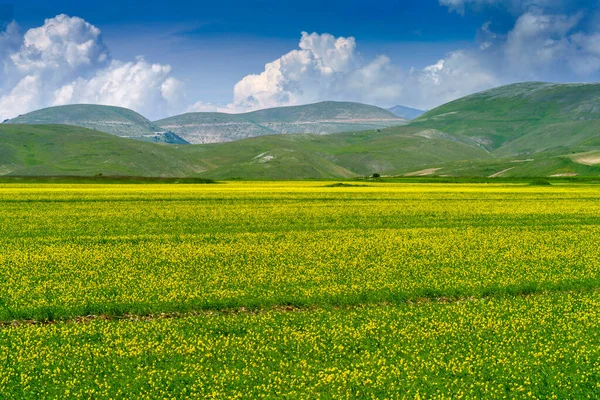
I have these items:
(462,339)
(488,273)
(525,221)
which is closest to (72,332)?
(462,339)

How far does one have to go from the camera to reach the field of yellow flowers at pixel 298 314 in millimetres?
13289

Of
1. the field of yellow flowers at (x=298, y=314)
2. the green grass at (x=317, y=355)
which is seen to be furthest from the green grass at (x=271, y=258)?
the green grass at (x=317, y=355)

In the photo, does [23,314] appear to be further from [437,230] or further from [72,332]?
[437,230]

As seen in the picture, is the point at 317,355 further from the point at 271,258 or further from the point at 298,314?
the point at 271,258

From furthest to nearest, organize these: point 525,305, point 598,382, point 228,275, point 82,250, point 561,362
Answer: point 82,250 → point 228,275 → point 525,305 → point 561,362 → point 598,382

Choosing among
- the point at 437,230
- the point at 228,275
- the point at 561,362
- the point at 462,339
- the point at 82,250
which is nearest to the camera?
the point at 561,362

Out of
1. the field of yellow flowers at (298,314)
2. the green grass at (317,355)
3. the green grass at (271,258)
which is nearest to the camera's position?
the green grass at (317,355)

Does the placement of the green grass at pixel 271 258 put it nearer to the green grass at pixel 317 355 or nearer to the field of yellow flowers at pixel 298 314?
the field of yellow flowers at pixel 298 314

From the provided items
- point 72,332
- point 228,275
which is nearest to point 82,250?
point 228,275

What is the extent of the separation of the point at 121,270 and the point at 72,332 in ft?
27.9

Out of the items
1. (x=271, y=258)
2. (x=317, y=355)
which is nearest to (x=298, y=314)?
(x=317, y=355)

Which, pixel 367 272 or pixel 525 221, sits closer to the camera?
pixel 367 272

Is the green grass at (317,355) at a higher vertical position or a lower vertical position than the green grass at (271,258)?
lower

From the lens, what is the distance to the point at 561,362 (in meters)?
14.5
